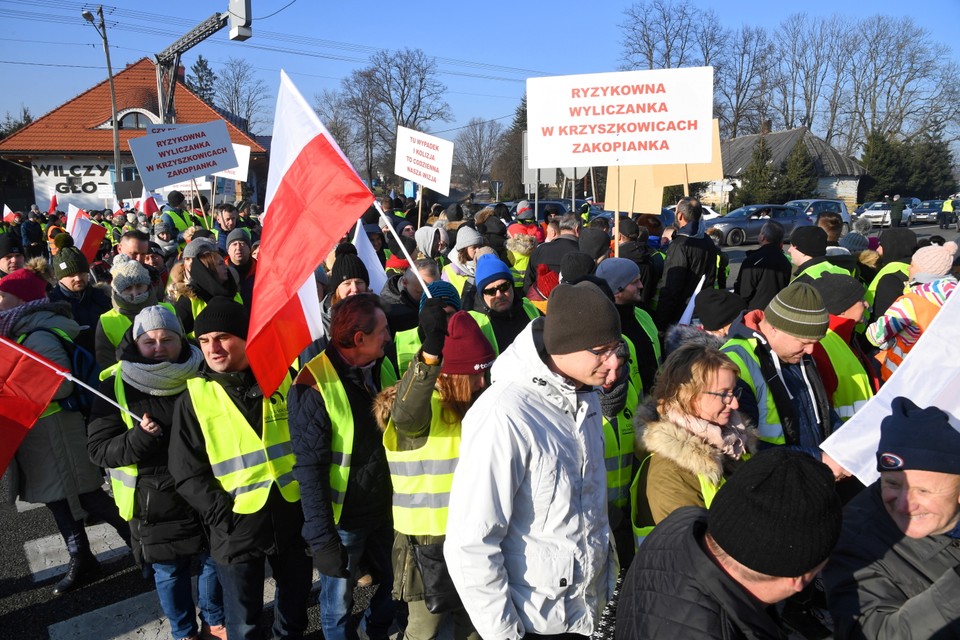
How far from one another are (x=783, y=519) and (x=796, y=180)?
44.6 meters

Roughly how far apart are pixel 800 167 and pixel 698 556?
44.7 meters

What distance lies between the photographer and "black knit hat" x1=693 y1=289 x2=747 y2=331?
3.72 meters

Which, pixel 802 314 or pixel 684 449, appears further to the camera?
pixel 802 314

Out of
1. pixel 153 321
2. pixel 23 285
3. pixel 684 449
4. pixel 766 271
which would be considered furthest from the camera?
pixel 766 271

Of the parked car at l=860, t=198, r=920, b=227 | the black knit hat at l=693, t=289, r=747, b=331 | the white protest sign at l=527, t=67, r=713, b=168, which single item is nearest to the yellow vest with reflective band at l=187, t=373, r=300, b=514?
the black knit hat at l=693, t=289, r=747, b=331

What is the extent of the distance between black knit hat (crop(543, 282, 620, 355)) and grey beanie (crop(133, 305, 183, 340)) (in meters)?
2.01

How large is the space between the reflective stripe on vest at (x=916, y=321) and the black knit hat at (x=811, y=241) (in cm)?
132

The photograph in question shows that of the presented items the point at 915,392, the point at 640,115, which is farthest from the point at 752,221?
the point at 915,392

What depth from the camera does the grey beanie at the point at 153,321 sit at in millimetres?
3316

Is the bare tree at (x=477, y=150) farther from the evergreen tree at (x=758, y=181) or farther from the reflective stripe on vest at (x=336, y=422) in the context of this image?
the reflective stripe on vest at (x=336, y=422)

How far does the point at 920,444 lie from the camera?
6.85 feet

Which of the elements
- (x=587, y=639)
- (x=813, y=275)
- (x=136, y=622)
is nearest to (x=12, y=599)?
(x=136, y=622)

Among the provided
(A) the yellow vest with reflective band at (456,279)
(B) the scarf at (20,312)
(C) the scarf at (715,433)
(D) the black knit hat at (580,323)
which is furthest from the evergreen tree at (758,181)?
(D) the black knit hat at (580,323)

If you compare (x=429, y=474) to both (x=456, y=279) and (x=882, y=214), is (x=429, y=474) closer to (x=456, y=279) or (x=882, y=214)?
(x=456, y=279)
